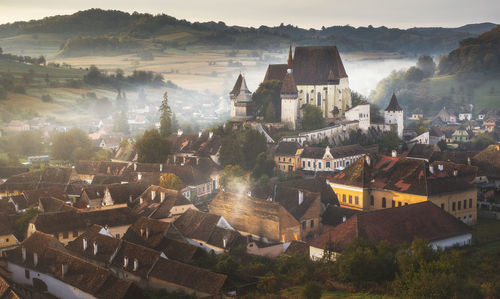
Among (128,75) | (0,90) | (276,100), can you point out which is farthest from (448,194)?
(128,75)

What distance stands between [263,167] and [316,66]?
2484cm

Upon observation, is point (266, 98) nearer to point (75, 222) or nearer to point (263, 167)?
point (263, 167)

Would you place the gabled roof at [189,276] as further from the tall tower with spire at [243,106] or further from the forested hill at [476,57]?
the forested hill at [476,57]

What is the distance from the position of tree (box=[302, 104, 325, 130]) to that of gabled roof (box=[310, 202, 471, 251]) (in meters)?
38.6

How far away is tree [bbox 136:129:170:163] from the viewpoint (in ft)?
218

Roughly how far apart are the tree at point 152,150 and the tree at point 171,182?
34.8ft

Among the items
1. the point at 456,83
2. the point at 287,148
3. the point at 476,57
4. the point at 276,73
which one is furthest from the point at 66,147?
the point at 476,57

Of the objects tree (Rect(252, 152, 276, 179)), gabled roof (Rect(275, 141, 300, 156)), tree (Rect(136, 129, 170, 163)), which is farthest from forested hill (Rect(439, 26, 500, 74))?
tree (Rect(136, 129, 170, 163))

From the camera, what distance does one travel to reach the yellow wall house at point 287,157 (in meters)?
68.7

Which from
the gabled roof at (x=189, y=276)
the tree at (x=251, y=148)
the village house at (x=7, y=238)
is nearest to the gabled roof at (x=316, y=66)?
the tree at (x=251, y=148)

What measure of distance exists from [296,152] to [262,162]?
551 cm

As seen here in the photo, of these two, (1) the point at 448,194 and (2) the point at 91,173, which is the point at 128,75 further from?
(1) the point at 448,194

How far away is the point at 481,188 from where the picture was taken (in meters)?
57.5

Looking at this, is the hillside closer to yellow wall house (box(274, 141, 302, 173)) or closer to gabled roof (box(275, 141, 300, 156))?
gabled roof (box(275, 141, 300, 156))
